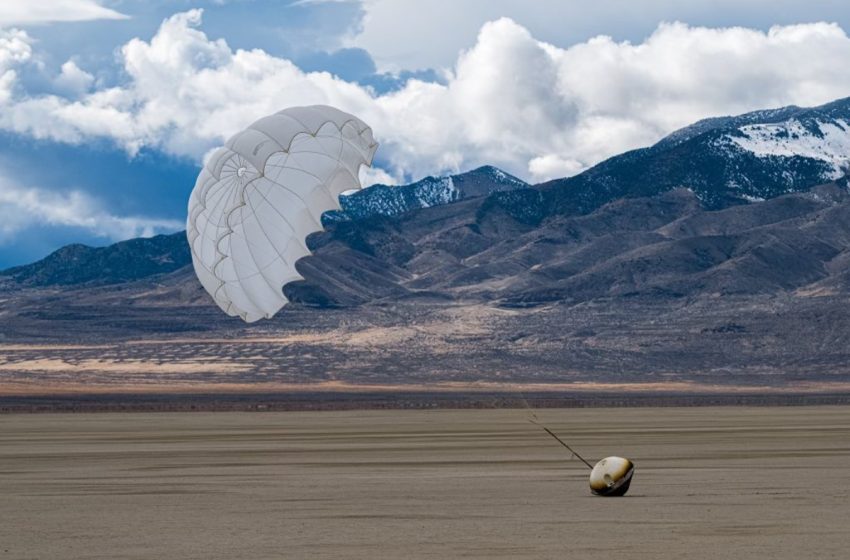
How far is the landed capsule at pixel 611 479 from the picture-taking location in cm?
2517

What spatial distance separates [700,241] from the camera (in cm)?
17812

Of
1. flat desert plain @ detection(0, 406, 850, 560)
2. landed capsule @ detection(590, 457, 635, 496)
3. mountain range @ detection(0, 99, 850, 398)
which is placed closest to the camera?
flat desert plain @ detection(0, 406, 850, 560)

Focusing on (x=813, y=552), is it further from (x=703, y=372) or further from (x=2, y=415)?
(x=703, y=372)

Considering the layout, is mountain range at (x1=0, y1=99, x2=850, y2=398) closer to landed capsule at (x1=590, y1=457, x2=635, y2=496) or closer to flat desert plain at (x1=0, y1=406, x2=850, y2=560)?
flat desert plain at (x1=0, y1=406, x2=850, y2=560)

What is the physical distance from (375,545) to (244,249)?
65.3 ft

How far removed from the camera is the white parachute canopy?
3738 cm

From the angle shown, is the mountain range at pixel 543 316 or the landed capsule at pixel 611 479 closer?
the landed capsule at pixel 611 479

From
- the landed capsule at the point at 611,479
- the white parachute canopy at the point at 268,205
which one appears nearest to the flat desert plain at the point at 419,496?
the landed capsule at the point at 611,479

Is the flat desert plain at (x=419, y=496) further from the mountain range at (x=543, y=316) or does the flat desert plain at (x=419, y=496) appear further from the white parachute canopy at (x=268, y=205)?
the mountain range at (x=543, y=316)

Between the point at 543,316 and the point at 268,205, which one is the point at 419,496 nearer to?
the point at 268,205

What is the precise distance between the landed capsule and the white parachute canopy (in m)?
13.7

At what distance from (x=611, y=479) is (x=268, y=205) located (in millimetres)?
16094

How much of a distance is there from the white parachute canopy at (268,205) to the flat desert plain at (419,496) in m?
4.50

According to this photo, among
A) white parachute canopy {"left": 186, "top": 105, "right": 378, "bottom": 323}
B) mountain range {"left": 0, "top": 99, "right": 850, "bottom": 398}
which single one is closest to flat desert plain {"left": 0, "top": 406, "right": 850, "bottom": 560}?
white parachute canopy {"left": 186, "top": 105, "right": 378, "bottom": 323}
